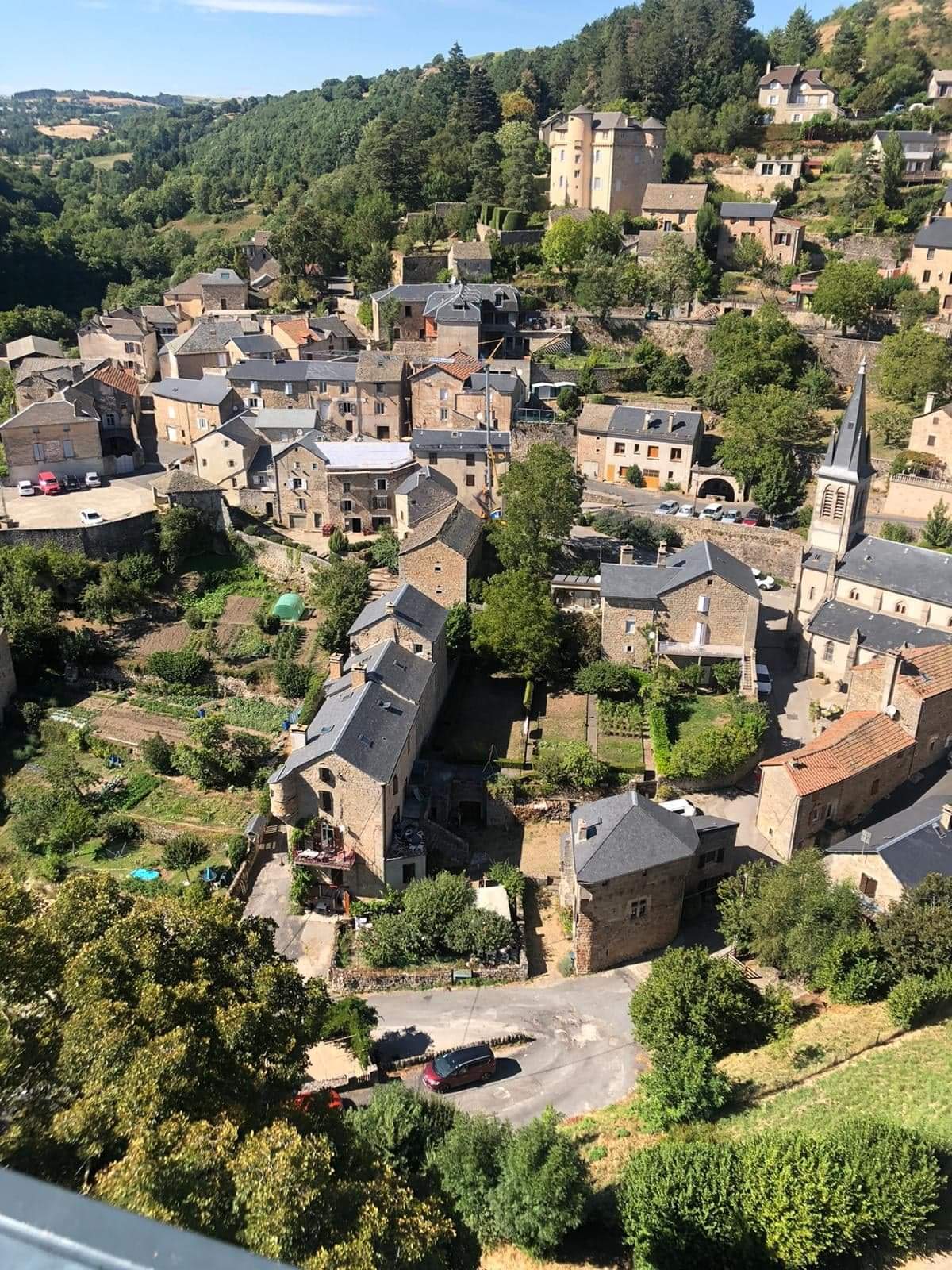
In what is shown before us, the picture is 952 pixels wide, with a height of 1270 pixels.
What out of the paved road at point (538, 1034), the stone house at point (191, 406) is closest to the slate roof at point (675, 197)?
the stone house at point (191, 406)

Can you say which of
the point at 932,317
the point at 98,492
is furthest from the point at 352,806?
the point at 932,317

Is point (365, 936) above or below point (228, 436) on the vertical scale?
below

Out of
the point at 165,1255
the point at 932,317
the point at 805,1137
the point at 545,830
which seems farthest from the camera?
the point at 932,317

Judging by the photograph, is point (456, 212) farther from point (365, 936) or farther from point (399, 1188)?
point (399, 1188)

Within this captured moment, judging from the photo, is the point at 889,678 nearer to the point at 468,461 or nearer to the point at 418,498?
the point at 418,498

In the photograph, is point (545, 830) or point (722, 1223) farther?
point (545, 830)

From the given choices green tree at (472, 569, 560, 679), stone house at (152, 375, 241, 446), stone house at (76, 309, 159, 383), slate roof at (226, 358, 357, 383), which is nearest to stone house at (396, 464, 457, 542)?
green tree at (472, 569, 560, 679)
